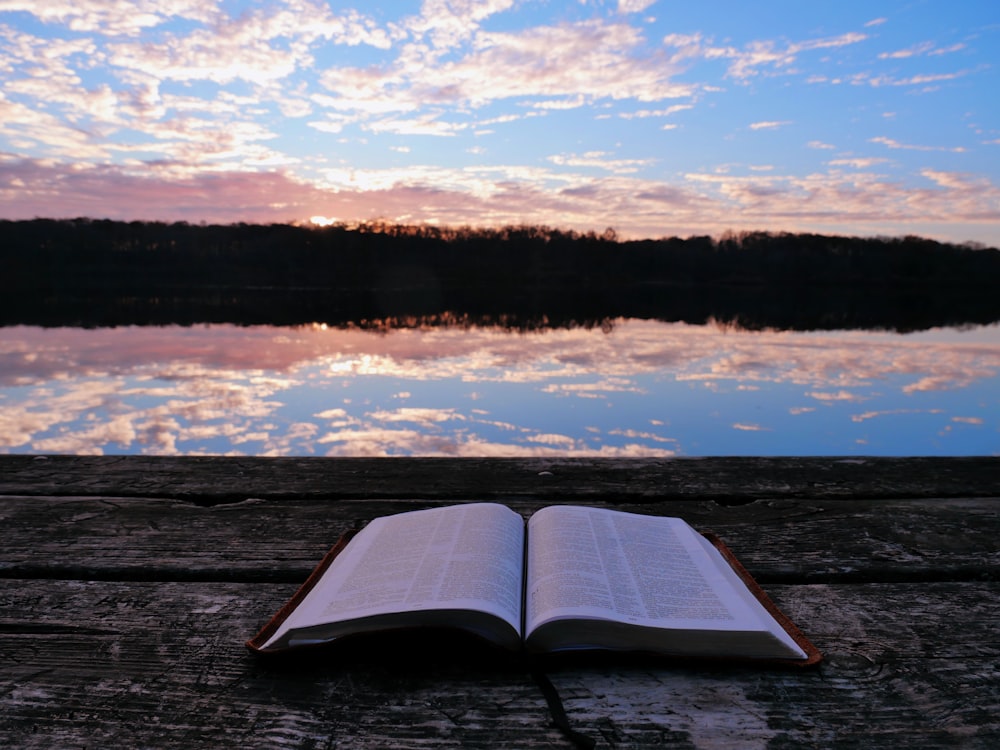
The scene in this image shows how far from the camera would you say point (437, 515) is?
1222 mm

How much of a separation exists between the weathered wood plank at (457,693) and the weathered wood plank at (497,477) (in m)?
0.68

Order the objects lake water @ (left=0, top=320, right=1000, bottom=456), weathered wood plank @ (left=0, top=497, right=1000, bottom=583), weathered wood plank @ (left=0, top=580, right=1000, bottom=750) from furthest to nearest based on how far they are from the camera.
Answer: lake water @ (left=0, top=320, right=1000, bottom=456) < weathered wood plank @ (left=0, top=497, right=1000, bottom=583) < weathered wood plank @ (left=0, top=580, right=1000, bottom=750)

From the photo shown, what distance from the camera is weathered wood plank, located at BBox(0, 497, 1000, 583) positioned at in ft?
3.86

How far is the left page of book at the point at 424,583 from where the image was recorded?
2.78 ft

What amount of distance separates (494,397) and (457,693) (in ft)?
26.4

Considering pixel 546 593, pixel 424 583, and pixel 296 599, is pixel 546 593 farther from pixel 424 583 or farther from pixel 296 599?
pixel 296 599

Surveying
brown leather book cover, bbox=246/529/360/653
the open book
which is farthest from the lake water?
the open book

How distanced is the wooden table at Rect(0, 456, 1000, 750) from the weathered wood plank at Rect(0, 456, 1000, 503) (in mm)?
13

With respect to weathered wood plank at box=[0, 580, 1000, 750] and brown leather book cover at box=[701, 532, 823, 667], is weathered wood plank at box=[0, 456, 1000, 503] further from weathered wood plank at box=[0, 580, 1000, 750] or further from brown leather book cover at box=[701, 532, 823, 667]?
weathered wood plank at box=[0, 580, 1000, 750]

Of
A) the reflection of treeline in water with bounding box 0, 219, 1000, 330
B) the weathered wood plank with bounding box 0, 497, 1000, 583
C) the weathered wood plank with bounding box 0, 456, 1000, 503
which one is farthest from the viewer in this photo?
the reflection of treeline in water with bounding box 0, 219, 1000, 330

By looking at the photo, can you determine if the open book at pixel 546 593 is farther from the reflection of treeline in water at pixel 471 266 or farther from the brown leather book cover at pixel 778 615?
the reflection of treeline in water at pixel 471 266

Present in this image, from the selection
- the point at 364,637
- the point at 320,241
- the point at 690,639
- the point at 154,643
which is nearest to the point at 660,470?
the point at 690,639

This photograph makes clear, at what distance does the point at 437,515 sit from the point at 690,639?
516mm

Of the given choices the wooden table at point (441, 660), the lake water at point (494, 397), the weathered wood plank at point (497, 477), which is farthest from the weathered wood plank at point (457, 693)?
the lake water at point (494, 397)
